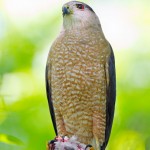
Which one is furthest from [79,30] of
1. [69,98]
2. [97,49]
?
[69,98]

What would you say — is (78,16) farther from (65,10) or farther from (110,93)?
(110,93)

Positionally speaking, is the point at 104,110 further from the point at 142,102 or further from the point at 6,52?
the point at 6,52

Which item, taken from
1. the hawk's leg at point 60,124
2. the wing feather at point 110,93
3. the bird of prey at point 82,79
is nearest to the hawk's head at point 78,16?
the bird of prey at point 82,79

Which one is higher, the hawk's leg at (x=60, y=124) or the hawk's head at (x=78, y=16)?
the hawk's head at (x=78, y=16)

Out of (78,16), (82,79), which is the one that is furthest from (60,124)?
(78,16)

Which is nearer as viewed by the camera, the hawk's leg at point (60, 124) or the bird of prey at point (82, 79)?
the bird of prey at point (82, 79)

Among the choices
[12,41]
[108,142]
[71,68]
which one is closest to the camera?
[71,68]

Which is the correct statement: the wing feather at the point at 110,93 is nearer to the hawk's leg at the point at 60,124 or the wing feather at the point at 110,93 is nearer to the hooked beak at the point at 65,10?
the hawk's leg at the point at 60,124

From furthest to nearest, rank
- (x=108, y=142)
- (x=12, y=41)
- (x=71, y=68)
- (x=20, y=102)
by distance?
1. (x=12, y=41)
2. (x=20, y=102)
3. (x=108, y=142)
4. (x=71, y=68)
